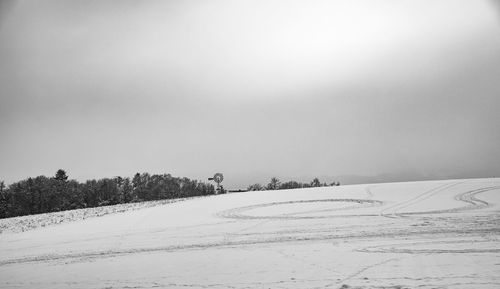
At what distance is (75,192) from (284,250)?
267 feet

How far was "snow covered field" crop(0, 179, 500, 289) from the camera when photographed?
7602 millimetres

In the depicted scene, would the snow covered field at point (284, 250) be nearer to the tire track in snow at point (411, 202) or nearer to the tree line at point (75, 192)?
the tire track in snow at point (411, 202)

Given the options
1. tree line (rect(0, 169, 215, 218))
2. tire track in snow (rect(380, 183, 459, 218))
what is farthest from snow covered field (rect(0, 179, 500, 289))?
tree line (rect(0, 169, 215, 218))

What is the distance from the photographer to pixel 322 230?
13547mm

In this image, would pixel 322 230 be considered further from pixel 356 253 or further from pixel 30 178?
pixel 30 178

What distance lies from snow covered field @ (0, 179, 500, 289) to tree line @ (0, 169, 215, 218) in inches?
1472

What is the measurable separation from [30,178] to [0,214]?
607 inches

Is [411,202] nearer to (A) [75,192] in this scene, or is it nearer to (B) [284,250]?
(B) [284,250]

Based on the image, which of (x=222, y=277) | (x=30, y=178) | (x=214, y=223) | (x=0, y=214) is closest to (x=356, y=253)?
(x=222, y=277)

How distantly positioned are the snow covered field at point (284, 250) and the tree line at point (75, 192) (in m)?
37.4

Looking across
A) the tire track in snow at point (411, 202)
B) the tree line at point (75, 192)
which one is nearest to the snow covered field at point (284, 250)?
the tire track in snow at point (411, 202)

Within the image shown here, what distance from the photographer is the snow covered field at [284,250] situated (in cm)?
760

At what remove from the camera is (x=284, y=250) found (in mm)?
10547

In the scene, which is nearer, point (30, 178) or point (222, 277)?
point (222, 277)
